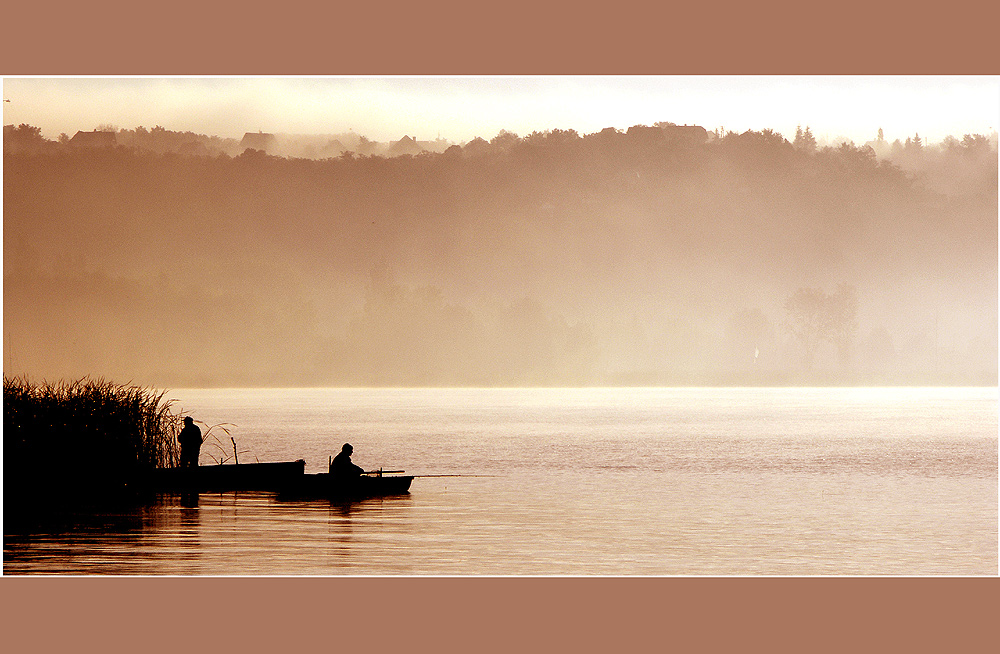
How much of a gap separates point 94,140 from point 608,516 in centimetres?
693

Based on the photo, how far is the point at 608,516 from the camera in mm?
12594

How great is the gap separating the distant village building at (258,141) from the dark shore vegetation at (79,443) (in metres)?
3.17

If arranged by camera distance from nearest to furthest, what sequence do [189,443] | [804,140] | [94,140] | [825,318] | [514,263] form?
[94,140] → [804,140] → [189,443] → [825,318] → [514,263]

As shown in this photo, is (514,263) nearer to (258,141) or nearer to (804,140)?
(258,141)

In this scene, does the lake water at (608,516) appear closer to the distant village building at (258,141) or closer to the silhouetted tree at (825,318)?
the silhouetted tree at (825,318)

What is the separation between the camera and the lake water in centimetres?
966

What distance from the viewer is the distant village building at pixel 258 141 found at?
40.1 ft

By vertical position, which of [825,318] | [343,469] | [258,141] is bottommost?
[343,469]

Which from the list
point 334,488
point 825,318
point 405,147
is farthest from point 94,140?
point 825,318

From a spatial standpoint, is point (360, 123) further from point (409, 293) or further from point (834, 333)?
point (834, 333)

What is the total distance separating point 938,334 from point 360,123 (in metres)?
6.73

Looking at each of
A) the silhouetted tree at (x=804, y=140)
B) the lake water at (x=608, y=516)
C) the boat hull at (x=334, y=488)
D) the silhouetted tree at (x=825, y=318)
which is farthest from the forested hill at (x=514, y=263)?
the boat hull at (x=334, y=488)

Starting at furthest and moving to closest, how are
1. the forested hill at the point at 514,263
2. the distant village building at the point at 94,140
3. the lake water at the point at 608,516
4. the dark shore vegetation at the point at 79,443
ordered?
1. the dark shore vegetation at the point at 79,443
2. the forested hill at the point at 514,263
3. the distant village building at the point at 94,140
4. the lake water at the point at 608,516

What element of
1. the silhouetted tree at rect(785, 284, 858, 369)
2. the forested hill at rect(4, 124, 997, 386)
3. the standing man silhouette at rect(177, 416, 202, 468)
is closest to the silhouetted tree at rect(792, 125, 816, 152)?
the forested hill at rect(4, 124, 997, 386)
